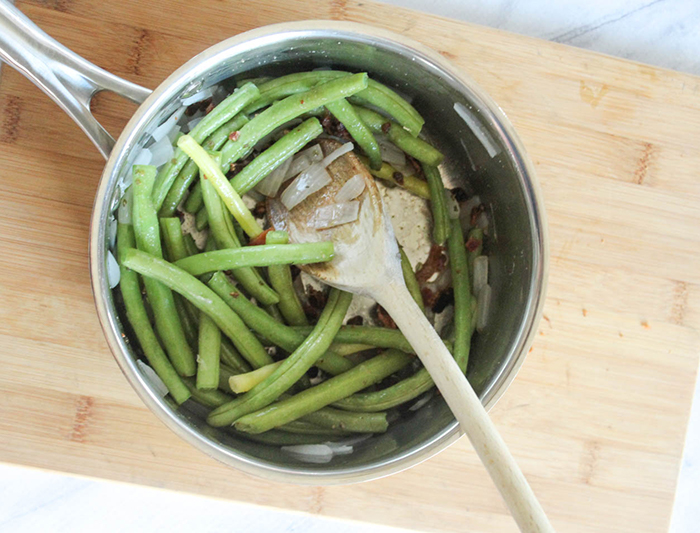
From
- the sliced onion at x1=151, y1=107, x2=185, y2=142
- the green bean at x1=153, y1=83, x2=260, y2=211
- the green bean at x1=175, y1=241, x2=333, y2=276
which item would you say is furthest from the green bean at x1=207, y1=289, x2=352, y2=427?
the sliced onion at x1=151, y1=107, x2=185, y2=142

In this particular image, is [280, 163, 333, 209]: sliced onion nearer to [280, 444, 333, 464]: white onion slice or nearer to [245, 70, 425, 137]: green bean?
[245, 70, 425, 137]: green bean

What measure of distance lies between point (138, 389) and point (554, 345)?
129 centimetres

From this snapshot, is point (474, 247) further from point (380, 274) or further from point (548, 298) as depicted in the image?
point (380, 274)

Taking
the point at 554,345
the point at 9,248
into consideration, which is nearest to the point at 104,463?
the point at 9,248

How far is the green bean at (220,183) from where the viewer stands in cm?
159

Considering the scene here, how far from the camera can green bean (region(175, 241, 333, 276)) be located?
1646 mm

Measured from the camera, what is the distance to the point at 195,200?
1.78m

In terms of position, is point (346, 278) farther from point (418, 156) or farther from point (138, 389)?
point (138, 389)

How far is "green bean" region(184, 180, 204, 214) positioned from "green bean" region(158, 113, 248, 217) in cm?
3

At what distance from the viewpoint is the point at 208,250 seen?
1.79 meters

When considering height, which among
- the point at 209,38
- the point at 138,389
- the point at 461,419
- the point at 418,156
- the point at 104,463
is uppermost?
the point at 209,38

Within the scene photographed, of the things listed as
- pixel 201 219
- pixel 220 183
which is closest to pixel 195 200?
pixel 201 219

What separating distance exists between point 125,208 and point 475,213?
3.55 ft

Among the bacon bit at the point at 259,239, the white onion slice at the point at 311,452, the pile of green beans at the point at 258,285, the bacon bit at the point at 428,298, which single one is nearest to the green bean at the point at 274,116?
the pile of green beans at the point at 258,285
